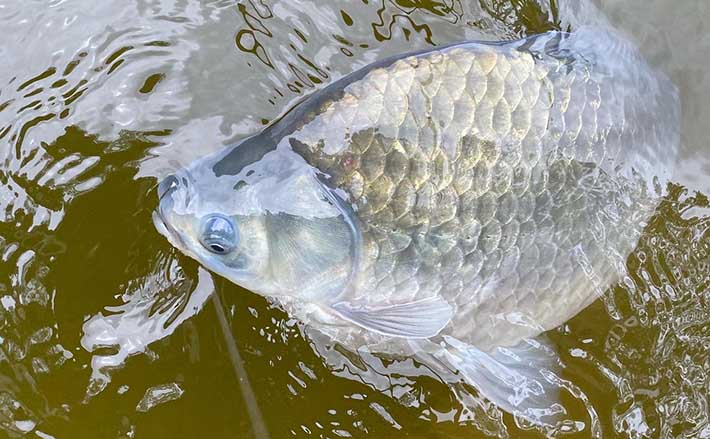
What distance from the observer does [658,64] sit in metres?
2.51

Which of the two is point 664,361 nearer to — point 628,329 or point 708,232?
point 628,329

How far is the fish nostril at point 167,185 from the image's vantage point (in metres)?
2.10

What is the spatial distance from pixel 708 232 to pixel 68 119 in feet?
7.75

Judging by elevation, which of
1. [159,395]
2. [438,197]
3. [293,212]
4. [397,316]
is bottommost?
[159,395]

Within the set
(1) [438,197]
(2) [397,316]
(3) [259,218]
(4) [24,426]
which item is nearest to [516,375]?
(2) [397,316]

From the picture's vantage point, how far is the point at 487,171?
2.07 meters

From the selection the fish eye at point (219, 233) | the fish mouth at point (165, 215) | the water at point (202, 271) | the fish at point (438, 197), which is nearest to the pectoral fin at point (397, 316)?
the fish at point (438, 197)

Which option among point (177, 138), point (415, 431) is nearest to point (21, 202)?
point (177, 138)

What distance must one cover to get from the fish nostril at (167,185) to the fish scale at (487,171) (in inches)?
15.8

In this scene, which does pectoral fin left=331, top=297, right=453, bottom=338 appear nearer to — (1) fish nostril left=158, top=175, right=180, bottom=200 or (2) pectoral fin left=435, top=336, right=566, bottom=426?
(2) pectoral fin left=435, top=336, right=566, bottom=426

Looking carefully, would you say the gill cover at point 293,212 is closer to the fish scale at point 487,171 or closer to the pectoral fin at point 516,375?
the fish scale at point 487,171

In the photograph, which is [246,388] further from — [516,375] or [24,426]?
[516,375]

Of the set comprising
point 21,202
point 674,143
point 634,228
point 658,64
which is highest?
point 658,64

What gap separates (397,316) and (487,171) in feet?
1.81
